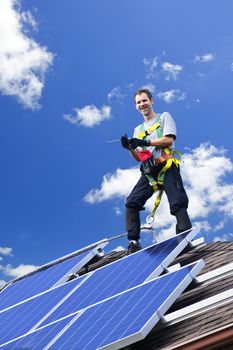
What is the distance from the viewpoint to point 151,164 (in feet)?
30.3

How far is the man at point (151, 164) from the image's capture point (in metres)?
8.99

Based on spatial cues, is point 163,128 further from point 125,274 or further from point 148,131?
point 125,274

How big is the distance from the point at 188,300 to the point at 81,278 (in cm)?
183

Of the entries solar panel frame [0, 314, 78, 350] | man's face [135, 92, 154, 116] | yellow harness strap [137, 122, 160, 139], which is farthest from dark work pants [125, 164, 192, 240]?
solar panel frame [0, 314, 78, 350]

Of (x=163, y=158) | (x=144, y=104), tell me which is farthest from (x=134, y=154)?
(x=144, y=104)

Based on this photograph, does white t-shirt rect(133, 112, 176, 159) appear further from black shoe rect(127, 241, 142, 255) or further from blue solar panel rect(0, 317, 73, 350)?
blue solar panel rect(0, 317, 73, 350)

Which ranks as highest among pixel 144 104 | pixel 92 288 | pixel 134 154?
pixel 144 104

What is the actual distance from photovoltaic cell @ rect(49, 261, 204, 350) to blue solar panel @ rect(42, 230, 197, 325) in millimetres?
374

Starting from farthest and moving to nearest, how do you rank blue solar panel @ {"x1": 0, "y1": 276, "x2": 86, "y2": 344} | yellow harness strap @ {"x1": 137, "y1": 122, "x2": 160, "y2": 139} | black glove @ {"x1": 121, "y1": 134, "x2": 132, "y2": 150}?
yellow harness strap @ {"x1": 137, "y1": 122, "x2": 160, "y2": 139}
black glove @ {"x1": 121, "y1": 134, "x2": 132, "y2": 150}
blue solar panel @ {"x1": 0, "y1": 276, "x2": 86, "y2": 344}

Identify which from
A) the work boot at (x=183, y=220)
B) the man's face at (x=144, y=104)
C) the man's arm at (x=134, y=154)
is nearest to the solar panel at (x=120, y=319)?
the work boot at (x=183, y=220)

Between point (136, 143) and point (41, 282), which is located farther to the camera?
point (41, 282)

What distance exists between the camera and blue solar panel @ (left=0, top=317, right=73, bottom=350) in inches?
275

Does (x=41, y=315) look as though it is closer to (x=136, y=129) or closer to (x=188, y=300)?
(x=188, y=300)

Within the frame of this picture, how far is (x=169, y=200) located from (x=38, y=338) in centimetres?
284
